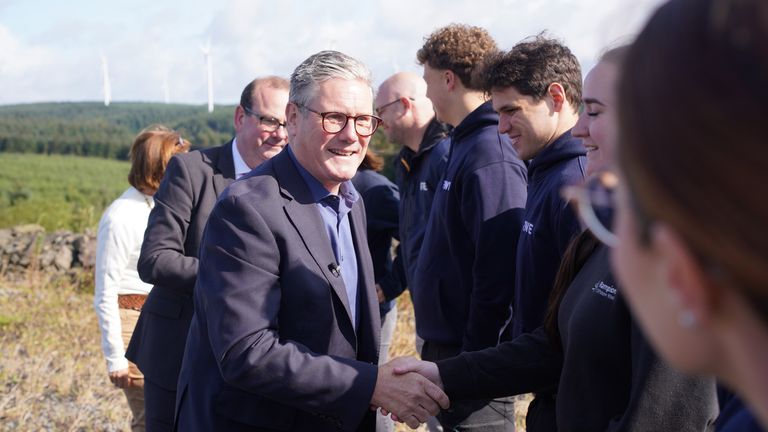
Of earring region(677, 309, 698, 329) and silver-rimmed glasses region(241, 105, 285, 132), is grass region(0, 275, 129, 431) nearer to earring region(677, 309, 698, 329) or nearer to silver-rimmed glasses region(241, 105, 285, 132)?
silver-rimmed glasses region(241, 105, 285, 132)

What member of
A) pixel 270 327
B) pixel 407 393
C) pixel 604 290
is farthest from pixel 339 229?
pixel 604 290

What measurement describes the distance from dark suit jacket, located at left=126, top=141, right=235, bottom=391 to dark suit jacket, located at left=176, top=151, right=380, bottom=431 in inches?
41.1

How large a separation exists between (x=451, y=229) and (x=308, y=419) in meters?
1.44

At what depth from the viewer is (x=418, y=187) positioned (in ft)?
16.1

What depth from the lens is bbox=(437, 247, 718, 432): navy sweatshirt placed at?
6.45ft

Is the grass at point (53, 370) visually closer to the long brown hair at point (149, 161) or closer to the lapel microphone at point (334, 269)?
the long brown hair at point (149, 161)

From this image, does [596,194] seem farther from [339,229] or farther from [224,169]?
[224,169]

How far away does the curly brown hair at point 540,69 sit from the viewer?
11.7ft

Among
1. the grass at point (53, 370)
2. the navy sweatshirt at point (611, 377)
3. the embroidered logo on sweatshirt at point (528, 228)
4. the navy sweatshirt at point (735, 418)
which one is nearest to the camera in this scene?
the navy sweatshirt at point (735, 418)

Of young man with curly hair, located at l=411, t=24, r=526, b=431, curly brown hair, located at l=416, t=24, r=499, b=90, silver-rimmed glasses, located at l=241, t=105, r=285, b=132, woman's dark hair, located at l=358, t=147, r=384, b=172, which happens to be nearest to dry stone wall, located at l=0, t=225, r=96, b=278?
woman's dark hair, located at l=358, t=147, r=384, b=172

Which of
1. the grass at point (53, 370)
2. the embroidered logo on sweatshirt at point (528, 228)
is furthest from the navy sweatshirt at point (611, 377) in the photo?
the grass at point (53, 370)

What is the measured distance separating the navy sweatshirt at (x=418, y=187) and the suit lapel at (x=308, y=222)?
6.28 feet

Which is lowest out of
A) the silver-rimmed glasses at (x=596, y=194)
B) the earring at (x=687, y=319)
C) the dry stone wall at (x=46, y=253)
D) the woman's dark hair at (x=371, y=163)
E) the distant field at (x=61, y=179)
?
the distant field at (x=61, y=179)

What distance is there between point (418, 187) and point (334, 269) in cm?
236
